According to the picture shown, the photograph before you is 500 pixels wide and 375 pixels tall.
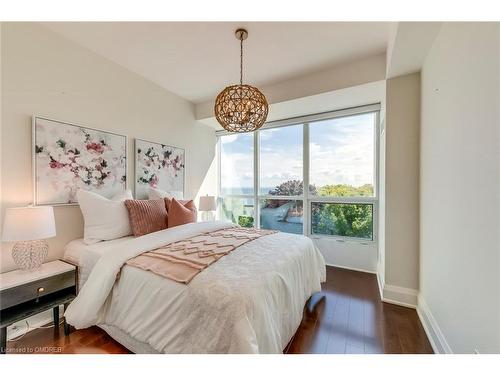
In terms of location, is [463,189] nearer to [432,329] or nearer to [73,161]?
[432,329]

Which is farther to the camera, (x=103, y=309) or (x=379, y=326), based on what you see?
(x=379, y=326)

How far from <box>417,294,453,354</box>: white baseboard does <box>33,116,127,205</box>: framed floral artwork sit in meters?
3.17

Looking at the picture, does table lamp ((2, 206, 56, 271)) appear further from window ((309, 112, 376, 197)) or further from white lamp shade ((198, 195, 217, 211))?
window ((309, 112, 376, 197))

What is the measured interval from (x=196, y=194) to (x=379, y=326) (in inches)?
118

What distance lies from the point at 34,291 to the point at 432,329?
292cm

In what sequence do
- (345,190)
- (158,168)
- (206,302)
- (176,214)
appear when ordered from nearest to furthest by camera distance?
(206,302) < (176,214) < (158,168) < (345,190)

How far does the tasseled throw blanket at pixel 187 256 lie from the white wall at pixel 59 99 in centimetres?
118

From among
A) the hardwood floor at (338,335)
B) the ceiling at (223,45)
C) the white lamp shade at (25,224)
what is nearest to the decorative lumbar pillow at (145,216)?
the white lamp shade at (25,224)

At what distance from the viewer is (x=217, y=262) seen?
145 centimetres

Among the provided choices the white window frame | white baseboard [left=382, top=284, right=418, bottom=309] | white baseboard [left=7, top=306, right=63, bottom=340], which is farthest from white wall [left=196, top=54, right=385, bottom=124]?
white baseboard [left=7, top=306, right=63, bottom=340]

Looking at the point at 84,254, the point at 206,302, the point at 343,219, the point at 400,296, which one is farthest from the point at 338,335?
the point at 84,254

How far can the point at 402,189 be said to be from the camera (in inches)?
84.0
